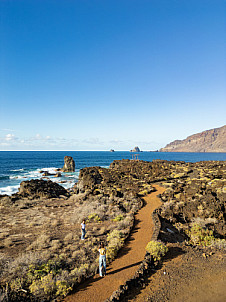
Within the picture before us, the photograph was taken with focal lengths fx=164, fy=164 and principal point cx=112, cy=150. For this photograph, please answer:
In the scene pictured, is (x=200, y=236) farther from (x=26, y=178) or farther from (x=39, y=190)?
(x=26, y=178)

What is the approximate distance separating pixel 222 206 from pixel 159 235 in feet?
34.7

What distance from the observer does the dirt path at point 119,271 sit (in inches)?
326

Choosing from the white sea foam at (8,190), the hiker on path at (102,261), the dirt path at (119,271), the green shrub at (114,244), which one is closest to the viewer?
the dirt path at (119,271)

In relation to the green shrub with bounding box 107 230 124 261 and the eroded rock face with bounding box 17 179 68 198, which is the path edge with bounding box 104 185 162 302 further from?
the eroded rock face with bounding box 17 179 68 198

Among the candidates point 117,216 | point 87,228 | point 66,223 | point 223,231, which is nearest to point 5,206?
point 66,223

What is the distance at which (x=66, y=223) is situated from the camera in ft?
60.8

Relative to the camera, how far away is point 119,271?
9977 mm

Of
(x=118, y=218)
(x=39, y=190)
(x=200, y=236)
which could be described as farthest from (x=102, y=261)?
(x=39, y=190)

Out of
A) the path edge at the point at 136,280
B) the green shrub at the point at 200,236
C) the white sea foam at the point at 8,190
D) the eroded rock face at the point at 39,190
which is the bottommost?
A: the white sea foam at the point at 8,190

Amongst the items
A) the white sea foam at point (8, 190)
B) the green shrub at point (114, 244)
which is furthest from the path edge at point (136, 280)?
the white sea foam at point (8, 190)

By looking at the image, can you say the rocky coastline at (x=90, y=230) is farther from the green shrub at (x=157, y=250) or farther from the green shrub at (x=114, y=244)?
the green shrub at (x=157, y=250)

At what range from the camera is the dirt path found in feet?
27.2

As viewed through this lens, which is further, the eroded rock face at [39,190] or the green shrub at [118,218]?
the eroded rock face at [39,190]

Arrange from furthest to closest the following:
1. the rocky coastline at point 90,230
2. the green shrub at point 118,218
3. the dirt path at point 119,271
Answer: the green shrub at point 118,218 < the rocky coastline at point 90,230 < the dirt path at point 119,271
